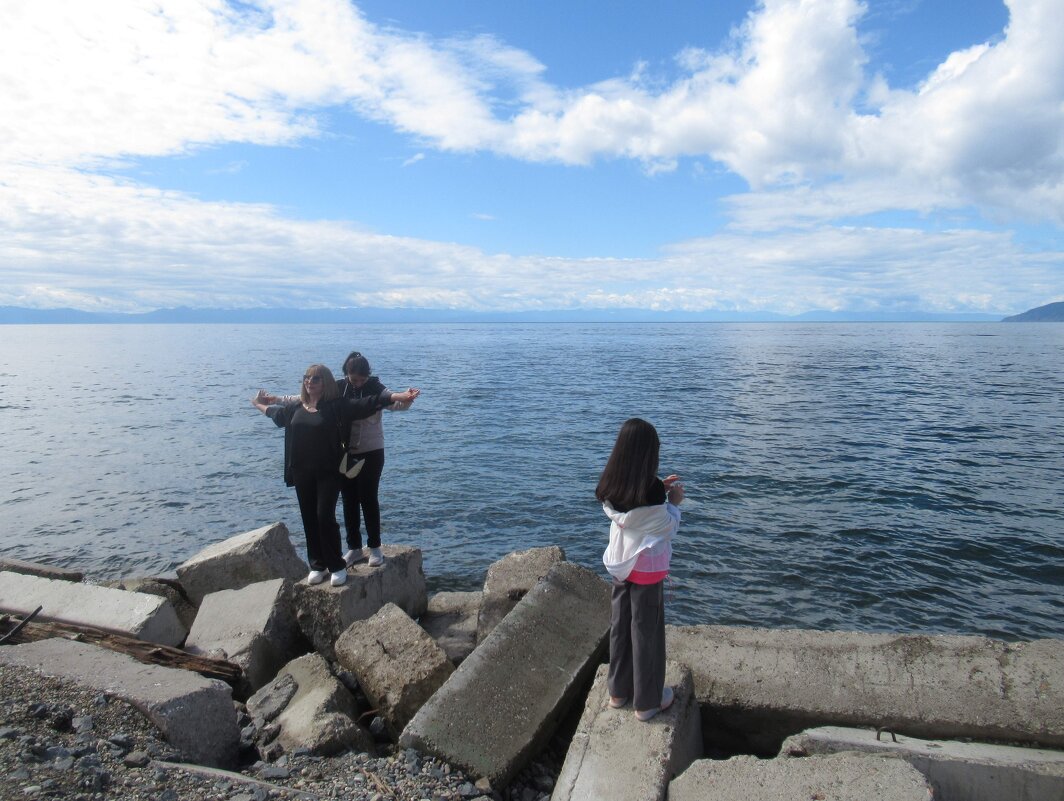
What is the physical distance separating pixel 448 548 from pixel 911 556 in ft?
25.5

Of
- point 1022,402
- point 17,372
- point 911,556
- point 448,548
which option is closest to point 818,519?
point 911,556

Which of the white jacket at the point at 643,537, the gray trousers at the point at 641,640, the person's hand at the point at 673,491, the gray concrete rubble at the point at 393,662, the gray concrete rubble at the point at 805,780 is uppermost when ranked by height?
the person's hand at the point at 673,491

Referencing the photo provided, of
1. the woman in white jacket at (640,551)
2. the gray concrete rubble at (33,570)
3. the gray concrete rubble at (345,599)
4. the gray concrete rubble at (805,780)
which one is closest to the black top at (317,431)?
the gray concrete rubble at (345,599)

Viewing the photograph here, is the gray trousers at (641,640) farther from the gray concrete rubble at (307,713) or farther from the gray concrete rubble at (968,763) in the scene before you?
the gray concrete rubble at (307,713)

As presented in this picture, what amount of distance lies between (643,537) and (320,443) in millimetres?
3358

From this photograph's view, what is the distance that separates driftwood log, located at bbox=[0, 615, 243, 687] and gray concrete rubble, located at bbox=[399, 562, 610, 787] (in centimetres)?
245

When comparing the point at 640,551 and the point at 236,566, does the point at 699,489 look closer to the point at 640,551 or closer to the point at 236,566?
the point at 236,566

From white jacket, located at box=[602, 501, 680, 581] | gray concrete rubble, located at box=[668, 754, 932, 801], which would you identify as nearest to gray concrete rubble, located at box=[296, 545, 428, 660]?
white jacket, located at box=[602, 501, 680, 581]

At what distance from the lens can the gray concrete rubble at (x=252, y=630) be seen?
6945 millimetres

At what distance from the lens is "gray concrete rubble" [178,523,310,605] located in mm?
8969

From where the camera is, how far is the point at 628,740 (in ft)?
15.4

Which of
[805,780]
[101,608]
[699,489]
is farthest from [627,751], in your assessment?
[699,489]

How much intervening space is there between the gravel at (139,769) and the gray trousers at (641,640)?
104 cm

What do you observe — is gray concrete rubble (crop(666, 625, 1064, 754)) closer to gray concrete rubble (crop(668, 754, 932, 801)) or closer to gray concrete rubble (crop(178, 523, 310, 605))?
gray concrete rubble (crop(668, 754, 932, 801))
